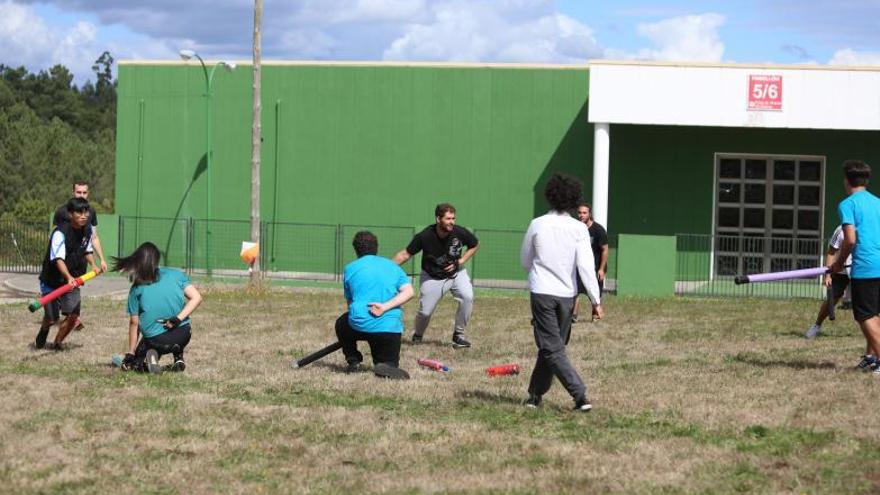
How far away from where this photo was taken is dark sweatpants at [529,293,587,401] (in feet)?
30.9

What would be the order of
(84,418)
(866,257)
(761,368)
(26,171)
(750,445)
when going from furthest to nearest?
(26,171) < (761,368) < (866,257) < (84,418) < (750,445)

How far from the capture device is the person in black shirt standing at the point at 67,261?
43.3 ft

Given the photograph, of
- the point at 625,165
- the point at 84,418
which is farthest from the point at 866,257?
the point at 625,165

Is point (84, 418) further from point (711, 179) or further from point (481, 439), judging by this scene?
point (711, 179)

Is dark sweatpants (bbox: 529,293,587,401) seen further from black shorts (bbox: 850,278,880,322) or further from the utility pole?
the utility pole

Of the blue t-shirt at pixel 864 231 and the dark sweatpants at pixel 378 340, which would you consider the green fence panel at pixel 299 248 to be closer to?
the dark sweatpants at pixel 378 340

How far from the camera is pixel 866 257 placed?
11.2 m

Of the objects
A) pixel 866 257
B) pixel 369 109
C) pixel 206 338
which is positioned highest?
Answer: pixel 369 109

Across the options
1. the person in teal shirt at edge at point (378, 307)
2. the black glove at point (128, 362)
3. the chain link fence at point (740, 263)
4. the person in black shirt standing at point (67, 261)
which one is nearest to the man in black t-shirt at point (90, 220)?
the person in black shirt standing at point (67, 261)

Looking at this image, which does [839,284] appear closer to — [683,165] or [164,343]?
[164,343]

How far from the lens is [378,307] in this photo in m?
11.4

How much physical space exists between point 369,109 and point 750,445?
70.8 ft

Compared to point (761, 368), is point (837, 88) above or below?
above

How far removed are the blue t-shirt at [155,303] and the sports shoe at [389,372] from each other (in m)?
1.78
